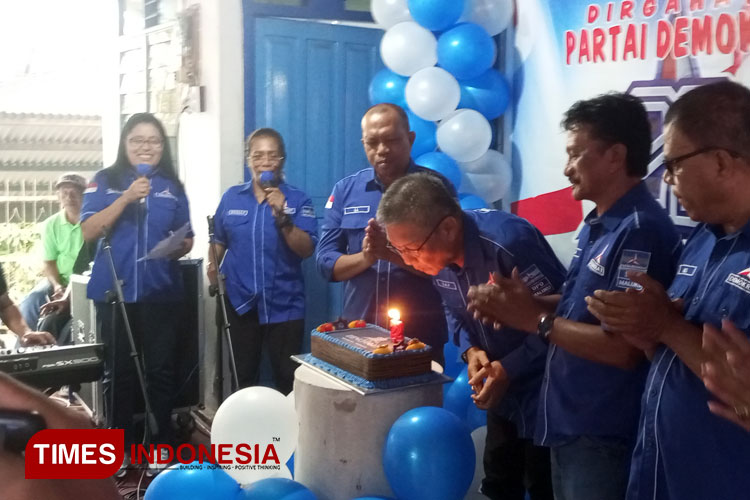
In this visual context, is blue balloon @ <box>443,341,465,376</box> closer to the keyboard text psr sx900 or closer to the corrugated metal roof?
the keyboard text psr sx900

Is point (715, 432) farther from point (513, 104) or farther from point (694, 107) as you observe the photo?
point (513, 104)

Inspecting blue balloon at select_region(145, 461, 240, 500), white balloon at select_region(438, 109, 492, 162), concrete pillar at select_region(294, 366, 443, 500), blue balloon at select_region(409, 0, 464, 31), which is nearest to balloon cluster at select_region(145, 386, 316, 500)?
blue balloon at select_region(145, 461, 240, 500)

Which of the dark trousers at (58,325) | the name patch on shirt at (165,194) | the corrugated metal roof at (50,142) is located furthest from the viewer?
the corrugated metal roof at (50,142)

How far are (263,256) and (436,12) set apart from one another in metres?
1.59

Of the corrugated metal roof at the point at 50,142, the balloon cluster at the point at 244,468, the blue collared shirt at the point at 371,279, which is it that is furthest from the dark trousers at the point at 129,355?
the corrugated metal roof at the point at 50,142

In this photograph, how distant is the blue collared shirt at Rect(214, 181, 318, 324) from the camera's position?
12.5ft

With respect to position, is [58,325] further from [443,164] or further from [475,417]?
[475,417]

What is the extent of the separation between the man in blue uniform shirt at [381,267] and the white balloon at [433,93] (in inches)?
21.5

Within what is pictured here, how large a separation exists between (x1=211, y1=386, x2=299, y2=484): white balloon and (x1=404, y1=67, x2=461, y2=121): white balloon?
1872mm

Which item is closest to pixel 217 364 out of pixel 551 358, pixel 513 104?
pixel 513 104

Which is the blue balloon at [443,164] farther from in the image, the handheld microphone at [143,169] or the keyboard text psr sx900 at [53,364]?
the keyboard text psr sx900 at [53,364]

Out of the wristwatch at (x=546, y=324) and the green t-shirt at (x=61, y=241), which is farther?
the green t-shirt at (x=61, y=241)

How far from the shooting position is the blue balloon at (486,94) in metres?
3.92

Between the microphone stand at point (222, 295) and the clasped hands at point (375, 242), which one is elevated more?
the clasped hands at point (375, 242)
